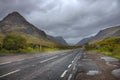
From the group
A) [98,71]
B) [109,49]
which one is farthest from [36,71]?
[109,49]

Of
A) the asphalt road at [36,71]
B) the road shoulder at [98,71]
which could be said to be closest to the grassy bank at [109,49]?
the road shoulder at [98,71]

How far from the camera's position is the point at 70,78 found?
11758mm

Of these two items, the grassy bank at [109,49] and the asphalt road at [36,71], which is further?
the grassy bank at [109,49]

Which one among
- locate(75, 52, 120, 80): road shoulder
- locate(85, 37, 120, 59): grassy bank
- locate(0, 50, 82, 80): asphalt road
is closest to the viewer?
locate(0, 50, 82, 80): asphalt road

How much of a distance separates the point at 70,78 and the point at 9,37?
37973 mm

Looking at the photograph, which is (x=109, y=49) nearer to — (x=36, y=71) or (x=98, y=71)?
(x=98, y=71)

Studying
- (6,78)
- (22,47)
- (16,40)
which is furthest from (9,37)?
(6,78)

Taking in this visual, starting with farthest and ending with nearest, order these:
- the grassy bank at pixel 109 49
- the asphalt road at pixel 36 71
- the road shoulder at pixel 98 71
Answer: the grassy bank at pixel 109 49, the road shoulder at pixel 98 71, the asphalt road at pixel 36 71

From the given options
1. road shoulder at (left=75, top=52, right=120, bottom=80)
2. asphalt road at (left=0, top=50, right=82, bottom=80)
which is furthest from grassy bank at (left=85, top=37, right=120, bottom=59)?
asphalt road at (left=0, top=50, right=82, bottom=80)

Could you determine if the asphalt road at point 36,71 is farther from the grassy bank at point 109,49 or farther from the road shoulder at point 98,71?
the grassy bank at point 109,49

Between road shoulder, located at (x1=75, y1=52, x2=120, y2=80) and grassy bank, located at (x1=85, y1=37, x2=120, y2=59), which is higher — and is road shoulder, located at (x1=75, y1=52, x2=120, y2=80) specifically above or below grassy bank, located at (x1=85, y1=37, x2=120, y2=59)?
below

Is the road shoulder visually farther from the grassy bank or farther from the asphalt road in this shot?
the grassy bank

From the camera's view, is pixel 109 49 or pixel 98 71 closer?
pixel 98 71

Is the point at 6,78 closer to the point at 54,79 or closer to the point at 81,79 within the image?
the point at 54,79
